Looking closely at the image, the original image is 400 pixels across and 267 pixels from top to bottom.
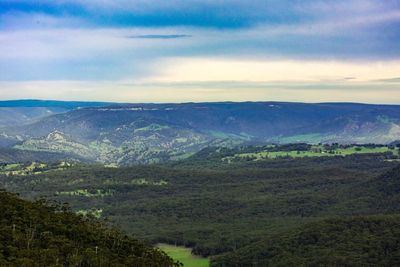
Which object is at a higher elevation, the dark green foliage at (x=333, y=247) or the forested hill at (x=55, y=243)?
the forested hill at (x=55, y=243)

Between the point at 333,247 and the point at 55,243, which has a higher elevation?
the point at 55,243

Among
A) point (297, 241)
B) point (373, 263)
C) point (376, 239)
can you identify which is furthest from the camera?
point (297, 241)

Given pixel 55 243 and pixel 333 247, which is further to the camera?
pixel 333 247

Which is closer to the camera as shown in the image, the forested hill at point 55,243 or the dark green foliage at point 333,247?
the forested hill at point 55,243

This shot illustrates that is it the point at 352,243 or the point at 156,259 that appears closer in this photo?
the point at 156,259

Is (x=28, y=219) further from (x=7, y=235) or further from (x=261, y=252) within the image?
(x=261, y=252)

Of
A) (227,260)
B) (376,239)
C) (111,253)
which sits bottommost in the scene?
(227,260)

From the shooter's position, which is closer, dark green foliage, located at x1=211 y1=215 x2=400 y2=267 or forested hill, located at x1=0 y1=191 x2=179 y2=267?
forested hill, located at x1=0 y1=191 x2=179 y2=267

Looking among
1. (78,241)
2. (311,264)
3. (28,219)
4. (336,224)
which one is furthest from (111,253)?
(336,224)
